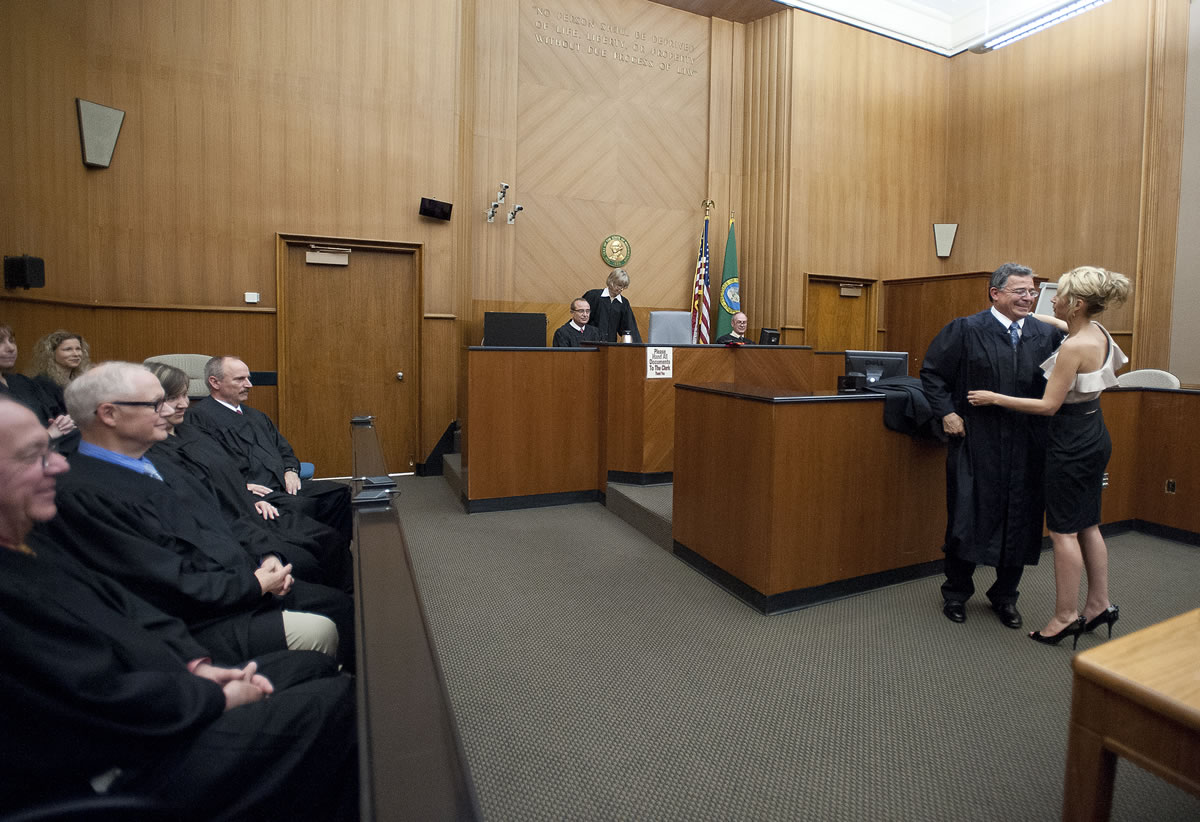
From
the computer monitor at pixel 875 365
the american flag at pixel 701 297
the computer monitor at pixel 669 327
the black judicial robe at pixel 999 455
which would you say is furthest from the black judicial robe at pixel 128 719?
the american flag at pixel 701 297

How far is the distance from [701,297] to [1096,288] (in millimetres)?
5459

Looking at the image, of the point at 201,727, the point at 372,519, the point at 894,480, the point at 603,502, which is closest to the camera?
the point at 201,727

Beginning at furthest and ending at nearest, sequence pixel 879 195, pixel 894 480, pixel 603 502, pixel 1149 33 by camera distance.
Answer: pixel 879 195 → pixel 1149 33 → pixel 603 502 → pixel 894 480

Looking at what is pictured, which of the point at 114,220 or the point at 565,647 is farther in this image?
the point at 114,220

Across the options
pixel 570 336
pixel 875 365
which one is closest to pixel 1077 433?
pixel 875 365

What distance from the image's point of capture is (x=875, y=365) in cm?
395

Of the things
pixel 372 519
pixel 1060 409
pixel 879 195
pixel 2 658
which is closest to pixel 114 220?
pixel 372 519

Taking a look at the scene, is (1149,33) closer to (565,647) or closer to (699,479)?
(699,479)

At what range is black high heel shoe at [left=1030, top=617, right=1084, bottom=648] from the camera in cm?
267

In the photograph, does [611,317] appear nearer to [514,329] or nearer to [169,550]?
[514,329]

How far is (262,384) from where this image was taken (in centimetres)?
583

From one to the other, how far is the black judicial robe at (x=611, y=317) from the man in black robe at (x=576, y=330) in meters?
0.26

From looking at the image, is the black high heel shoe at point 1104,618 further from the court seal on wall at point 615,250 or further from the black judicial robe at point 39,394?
the court seal on wall at point 615,250

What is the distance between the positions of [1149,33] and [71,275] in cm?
998
